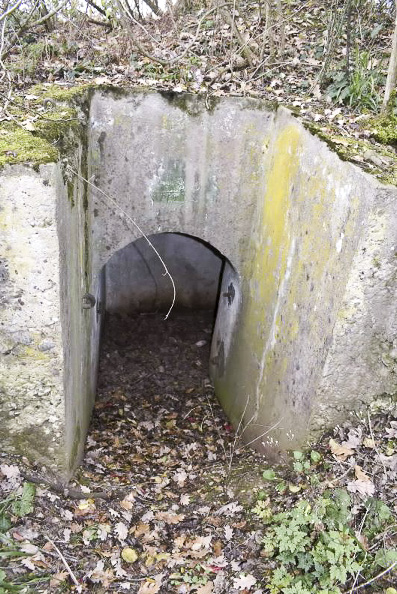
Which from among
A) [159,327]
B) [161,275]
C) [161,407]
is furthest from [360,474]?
[161,275]

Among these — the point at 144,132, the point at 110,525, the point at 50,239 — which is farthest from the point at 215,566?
the point at 144,132

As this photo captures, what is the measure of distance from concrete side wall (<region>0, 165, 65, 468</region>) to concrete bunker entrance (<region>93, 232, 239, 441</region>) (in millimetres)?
2508

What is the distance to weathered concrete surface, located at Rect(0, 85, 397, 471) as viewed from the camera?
352cm

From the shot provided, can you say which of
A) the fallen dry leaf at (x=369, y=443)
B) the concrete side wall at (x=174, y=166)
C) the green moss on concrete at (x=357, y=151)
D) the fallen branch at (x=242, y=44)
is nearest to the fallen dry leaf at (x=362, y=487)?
the fallen dry leaf at (x=369, y=443)

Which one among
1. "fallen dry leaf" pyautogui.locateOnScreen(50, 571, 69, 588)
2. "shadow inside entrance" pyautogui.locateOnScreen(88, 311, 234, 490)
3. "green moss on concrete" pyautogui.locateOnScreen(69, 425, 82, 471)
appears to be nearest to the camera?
"fallen dry leaf" pyautogui.locateOnScreen(50, 571, 69, 588)

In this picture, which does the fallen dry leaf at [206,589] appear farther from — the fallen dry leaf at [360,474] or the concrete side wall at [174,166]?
the concrete side wall at [174,166]

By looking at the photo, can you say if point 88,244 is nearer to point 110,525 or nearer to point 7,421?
point 7,421

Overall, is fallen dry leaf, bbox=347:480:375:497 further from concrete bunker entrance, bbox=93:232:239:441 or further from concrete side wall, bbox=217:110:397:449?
concrete bunker entrance, bbox=93:232:239:441

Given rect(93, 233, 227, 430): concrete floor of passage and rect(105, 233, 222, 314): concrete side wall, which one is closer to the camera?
rect(93, 233, 227, 430): concrete floor of passage

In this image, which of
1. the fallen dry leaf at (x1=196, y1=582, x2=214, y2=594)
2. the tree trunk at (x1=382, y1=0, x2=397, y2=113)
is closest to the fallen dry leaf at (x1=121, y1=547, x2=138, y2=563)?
the fallen dry leaf at (x1=196, y1=582, x2=214, y2=594)

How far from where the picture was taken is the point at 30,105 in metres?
4.46

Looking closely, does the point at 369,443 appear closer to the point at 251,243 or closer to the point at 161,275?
the point at 251,243

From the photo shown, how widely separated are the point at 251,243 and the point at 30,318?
3.05 m

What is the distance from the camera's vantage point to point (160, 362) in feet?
26.4
